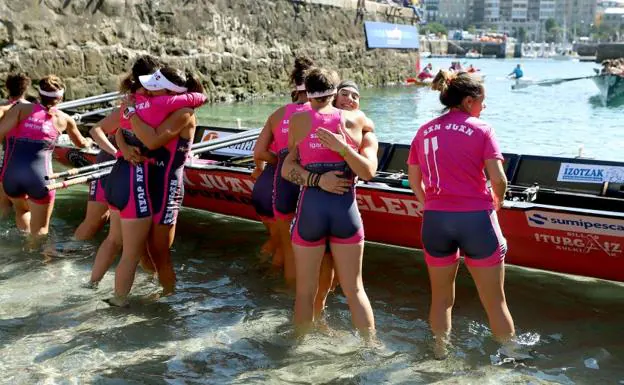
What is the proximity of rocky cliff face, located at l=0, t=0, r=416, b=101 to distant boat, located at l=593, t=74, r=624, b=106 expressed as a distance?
9.28 meters

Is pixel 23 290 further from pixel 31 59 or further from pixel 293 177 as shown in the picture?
pixel 31 59

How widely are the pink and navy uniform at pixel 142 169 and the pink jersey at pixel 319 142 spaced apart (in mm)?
1159

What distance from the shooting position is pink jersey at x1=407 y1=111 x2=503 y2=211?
14.1 feet

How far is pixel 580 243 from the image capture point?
6238 millimetres

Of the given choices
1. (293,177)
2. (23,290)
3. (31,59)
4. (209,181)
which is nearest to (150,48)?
(31,59)

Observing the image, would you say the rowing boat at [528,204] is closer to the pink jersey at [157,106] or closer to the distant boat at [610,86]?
the pink jersey at [157,106]

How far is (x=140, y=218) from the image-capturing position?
537cm

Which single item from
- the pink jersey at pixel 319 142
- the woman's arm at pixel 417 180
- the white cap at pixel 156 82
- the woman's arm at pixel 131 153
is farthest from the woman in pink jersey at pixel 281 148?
the woman's arm at pixel 417 180

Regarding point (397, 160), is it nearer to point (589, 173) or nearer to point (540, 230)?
point (589, 173)

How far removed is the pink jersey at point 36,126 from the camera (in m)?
7.12

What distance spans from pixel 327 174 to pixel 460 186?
31.5 inches

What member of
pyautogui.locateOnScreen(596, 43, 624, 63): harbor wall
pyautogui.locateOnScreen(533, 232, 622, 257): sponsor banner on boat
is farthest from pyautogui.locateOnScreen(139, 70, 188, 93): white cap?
pyautogui.locateOnScreen(596, 43, 624, 63): harbor wall

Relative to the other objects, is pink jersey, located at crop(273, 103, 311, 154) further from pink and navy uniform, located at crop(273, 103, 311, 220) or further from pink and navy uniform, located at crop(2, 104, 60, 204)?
pink and navy uniform, located at crop(2, 104, 60, 204)

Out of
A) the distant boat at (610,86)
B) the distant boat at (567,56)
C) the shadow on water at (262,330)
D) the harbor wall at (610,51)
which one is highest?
the shadow on water at (262,330)
